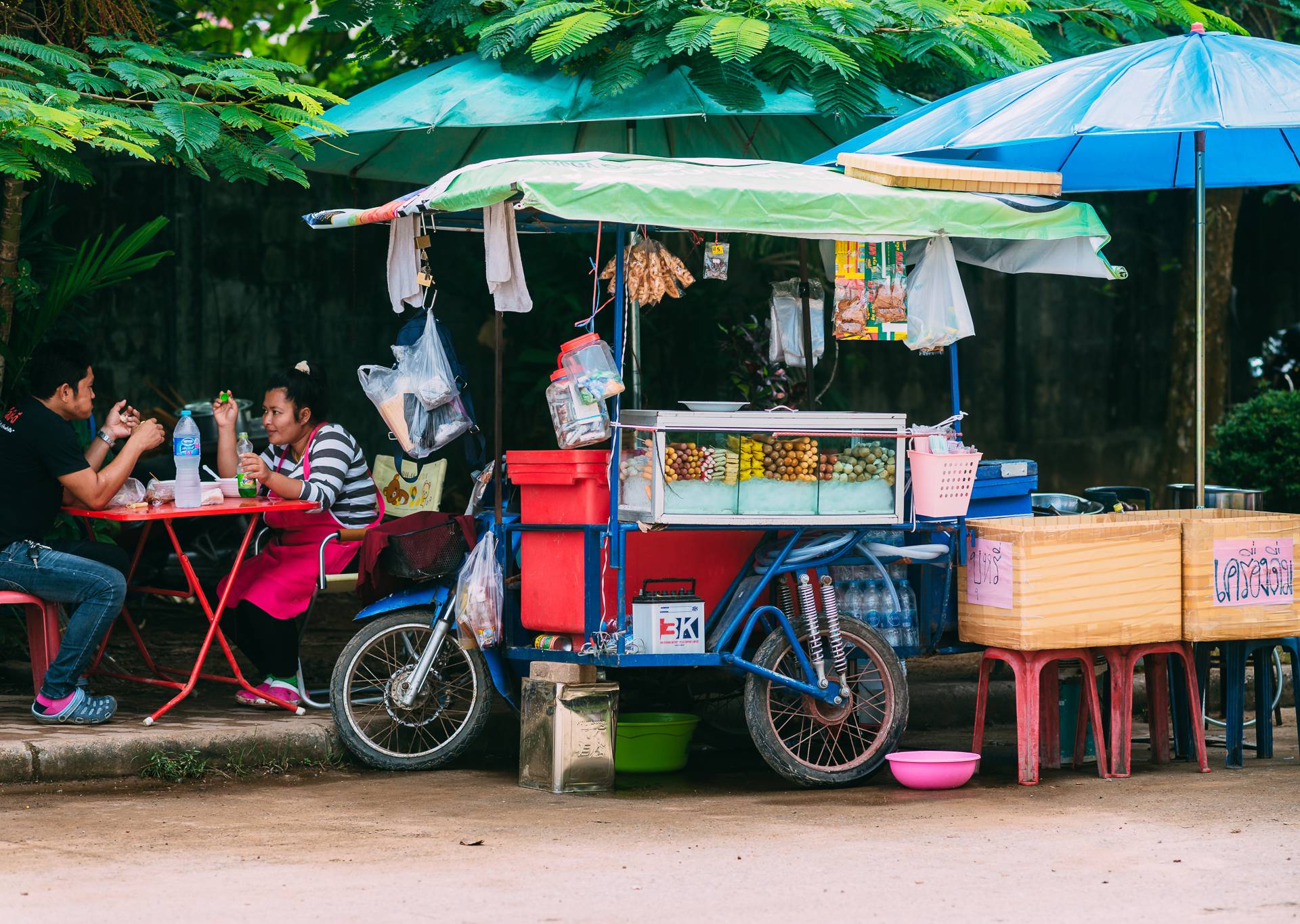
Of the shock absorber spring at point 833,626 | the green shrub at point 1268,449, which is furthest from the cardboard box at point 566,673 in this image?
the green shrub at point 1268,449

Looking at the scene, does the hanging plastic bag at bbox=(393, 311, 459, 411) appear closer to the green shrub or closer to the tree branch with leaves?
the tree branch with leaves

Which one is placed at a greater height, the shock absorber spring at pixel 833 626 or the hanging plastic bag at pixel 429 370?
the hanging plastic bag at pixel 429 370

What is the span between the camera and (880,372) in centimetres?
1179

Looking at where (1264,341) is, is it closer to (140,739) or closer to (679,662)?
(679,662)

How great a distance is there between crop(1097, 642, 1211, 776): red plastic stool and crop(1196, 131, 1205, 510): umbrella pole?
0.84 meters

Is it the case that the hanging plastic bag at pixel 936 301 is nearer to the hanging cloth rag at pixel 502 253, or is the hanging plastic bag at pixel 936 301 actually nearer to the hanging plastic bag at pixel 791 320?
the hanging plastic bag at pixel 791 320

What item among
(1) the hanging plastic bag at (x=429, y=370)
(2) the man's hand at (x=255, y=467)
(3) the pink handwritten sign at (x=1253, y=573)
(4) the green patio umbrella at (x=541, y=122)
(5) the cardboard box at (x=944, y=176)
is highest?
(4) the green patio umbrella at (x=541, y=122)

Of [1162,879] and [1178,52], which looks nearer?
[1162,879]

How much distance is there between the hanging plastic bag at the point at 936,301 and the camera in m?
6.45

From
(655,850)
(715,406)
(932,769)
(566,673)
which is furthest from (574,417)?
(932,769)

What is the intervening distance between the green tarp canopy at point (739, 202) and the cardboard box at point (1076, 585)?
122cm

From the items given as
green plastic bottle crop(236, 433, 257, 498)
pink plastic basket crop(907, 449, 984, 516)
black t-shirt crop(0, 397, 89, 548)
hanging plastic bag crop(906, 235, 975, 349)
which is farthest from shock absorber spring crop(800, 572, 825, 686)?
black t-shirt crop(0, 397, 89, 548)

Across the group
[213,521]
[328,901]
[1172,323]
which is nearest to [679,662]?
[328,901]

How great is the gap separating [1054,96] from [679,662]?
109 inches
